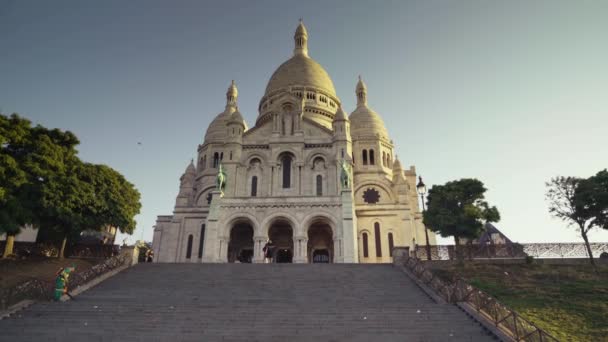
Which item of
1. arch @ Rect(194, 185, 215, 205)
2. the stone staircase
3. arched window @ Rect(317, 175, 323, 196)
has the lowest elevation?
the stone staircase

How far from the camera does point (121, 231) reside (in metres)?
28.3

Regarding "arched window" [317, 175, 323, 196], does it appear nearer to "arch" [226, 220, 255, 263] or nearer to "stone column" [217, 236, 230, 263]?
"arch" [226, 220, 255, 263]

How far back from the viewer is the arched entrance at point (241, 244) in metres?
34.4

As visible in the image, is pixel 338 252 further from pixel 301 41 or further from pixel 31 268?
pixel 301 41

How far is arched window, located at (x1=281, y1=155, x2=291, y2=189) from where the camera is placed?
35.2 meters

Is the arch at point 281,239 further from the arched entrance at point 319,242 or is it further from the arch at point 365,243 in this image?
the arch at point 365,243

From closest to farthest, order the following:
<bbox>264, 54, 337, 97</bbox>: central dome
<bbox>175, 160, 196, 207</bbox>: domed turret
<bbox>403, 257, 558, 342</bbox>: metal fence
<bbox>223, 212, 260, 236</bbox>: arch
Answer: <bbox>403, 257, 558, 342</bbox>: metal fence, <bbox>223, 212, 260, 236</bbox>: arch, <bbox>175, 160, 196, 207</bbox>: domed turret, <bbox>264, 54, 337, 97</bbox>: central dome

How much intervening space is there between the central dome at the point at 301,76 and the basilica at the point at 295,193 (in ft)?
4.14

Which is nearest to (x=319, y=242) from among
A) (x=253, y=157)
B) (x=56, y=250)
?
(x=253, y=157)

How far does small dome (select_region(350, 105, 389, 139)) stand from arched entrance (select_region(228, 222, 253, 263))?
18.2 metres

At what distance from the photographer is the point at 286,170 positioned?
117ft

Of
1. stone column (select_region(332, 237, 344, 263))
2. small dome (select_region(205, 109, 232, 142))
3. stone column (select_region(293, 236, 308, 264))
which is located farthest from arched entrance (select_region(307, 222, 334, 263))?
small dome (select_region(205, 109, 232, 142))

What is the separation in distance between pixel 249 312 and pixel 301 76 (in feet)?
131

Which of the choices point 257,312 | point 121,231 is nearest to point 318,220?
point 121,231
